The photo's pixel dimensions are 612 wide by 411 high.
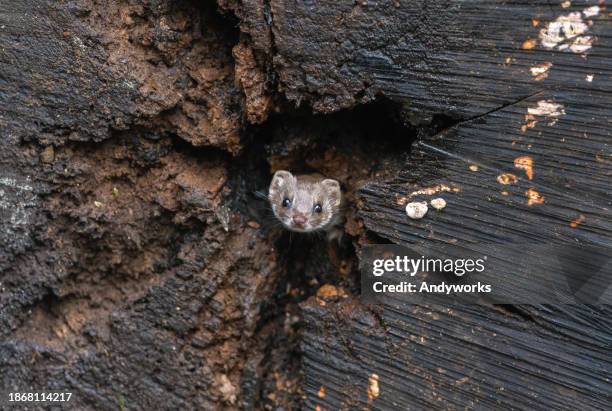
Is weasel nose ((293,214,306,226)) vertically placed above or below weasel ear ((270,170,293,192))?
below

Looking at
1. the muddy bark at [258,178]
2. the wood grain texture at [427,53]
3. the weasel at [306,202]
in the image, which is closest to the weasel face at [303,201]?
the weasel at [306,202]

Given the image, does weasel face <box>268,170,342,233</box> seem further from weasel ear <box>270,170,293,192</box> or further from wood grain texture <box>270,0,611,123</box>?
wood grain texture <box>270,0,611,123</box>

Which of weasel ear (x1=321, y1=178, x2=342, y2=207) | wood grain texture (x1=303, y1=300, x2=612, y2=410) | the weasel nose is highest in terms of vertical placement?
weasel ear (x1=321, y1=178, x2=342, y2=207)

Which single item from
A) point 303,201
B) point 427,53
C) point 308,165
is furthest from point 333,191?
point 427,53

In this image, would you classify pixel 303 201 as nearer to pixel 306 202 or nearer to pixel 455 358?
pixel 306 202

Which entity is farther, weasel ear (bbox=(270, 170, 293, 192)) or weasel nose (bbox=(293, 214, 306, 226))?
weasel nose (bbox=(293, 214, 306, 226))

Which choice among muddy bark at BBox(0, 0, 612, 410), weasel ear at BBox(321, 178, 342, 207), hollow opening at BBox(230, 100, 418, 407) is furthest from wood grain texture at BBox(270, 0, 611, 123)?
weasel ear at BBox(321, 178, 342, 207)

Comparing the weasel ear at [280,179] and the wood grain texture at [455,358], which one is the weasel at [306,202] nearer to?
the weasel ear at [280,179]

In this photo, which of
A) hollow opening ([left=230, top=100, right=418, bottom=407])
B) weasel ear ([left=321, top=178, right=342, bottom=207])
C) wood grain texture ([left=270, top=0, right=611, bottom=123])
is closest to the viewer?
wood grain texture ([left=270, top=0, right=611, bottom=123])
